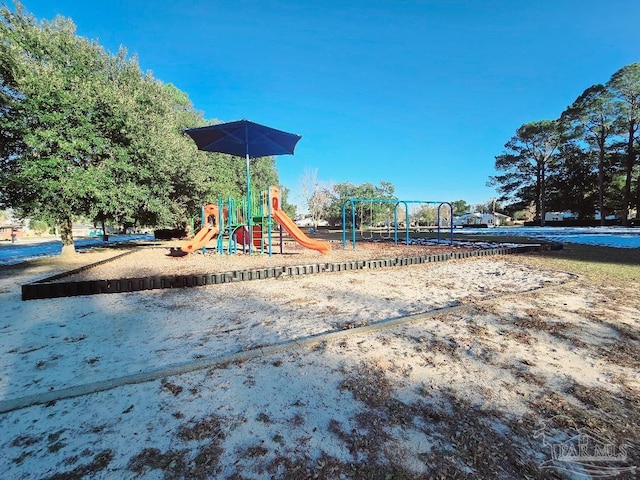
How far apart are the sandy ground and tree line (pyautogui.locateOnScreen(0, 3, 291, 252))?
23.3ft

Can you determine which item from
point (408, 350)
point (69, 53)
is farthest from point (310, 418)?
point (69, 53)

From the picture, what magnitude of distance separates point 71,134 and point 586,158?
145 feet

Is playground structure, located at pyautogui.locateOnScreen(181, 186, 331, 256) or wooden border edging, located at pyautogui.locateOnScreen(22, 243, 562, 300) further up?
playground structure, located at pyautogui.locateOnScreen(181, 186, 331, 256)

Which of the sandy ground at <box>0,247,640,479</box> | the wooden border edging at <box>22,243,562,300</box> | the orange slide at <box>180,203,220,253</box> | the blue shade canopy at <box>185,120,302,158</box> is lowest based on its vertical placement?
the sandy ground at <box>0,247,640,479</box>

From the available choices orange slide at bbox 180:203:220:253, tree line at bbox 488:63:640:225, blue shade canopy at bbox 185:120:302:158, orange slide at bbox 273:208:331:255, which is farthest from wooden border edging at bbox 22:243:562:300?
tree line at bbox 488:63:640:225

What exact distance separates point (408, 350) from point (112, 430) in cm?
235

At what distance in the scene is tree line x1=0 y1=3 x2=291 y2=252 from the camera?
9.20 metres

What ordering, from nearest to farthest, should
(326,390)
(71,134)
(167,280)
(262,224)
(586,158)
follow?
1. (326,390)
2. (167,280)
3. (71,134)
4. (262,224)
5. (586,158)

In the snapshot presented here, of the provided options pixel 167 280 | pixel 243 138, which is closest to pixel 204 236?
pixel 243 138

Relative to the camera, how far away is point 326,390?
2215 millimetres

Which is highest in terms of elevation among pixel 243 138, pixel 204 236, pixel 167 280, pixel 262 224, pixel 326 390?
pixel 243 138

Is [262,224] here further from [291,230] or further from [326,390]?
[326,390]

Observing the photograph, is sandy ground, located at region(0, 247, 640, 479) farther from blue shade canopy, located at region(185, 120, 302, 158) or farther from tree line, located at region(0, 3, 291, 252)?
tree line, located at region(0, 3, 291, 252)

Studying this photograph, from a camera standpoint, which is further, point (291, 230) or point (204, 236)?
point (204, 236)
